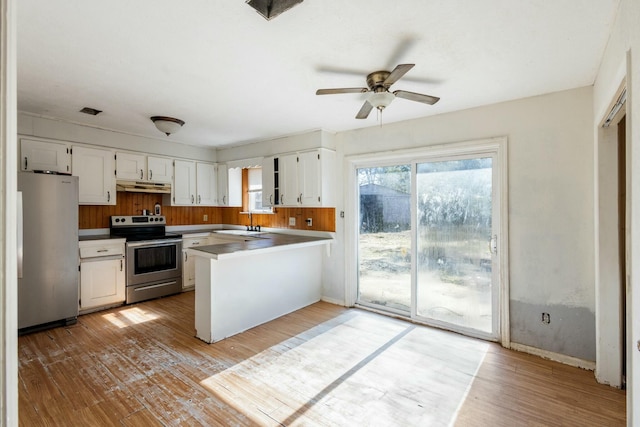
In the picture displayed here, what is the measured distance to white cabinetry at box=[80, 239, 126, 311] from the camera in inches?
156

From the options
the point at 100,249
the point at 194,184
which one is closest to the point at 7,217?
the point at 100,249

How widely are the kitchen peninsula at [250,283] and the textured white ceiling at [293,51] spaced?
163 cm

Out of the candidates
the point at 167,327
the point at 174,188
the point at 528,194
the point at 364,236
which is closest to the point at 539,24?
the point at 528,194

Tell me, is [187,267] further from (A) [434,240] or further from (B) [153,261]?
(A) [434,240]

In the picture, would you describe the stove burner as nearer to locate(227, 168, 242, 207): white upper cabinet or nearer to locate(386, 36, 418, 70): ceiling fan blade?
locate(227, 168, 242, 207): white upper cabinet

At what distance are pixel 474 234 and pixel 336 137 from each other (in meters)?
2.27

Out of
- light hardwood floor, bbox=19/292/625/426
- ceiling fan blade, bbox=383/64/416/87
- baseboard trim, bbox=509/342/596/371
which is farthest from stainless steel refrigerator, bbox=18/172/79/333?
baseboard trim, bbox=509/342/596/371

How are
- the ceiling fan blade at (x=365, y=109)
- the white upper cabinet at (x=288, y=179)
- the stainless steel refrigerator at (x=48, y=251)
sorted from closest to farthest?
the ceiling fan blade at (x=365, y=109), the stainless steel refrigerator at (x=48, y=251), the white upper cabinet at (x=288, y=179)

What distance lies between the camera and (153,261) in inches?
182

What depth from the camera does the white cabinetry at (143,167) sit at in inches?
178

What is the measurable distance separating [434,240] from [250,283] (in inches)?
88.5

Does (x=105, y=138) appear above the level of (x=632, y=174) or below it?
above

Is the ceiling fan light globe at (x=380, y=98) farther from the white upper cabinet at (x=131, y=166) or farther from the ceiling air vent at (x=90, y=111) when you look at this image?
the white upper cabinet at (x=131, y=166)

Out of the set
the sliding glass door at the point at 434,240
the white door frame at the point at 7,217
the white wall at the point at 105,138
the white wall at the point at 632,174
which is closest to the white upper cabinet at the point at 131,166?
the white wall at the point at 105,138
